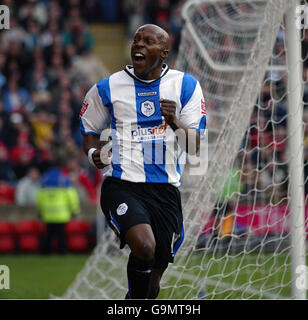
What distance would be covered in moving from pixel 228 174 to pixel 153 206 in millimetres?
1469

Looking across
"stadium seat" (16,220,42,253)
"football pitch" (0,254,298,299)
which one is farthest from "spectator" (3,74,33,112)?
"football pitch" (0,254,298,299)

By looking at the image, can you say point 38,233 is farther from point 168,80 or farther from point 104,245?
point 168,80

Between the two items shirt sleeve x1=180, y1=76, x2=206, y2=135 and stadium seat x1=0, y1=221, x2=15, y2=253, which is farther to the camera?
stadium seat x1=0, y1=221, x2=15, y2=253

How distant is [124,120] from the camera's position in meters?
5.67

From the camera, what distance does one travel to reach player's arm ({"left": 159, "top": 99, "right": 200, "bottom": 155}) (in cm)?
523

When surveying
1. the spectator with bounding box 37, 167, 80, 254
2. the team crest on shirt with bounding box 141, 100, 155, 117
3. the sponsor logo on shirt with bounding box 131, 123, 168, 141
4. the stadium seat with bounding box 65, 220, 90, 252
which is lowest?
the stadium seat with bounding box 65, 220, 90, 252

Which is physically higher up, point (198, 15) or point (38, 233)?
point (198, 15)

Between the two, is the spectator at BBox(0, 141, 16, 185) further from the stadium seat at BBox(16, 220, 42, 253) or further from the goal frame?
the goal frame

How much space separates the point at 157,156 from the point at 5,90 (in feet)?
33.4

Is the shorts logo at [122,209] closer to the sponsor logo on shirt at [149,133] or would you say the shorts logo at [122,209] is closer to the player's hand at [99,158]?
the player's hand at [99,158]

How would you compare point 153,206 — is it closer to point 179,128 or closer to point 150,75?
point 179,128
